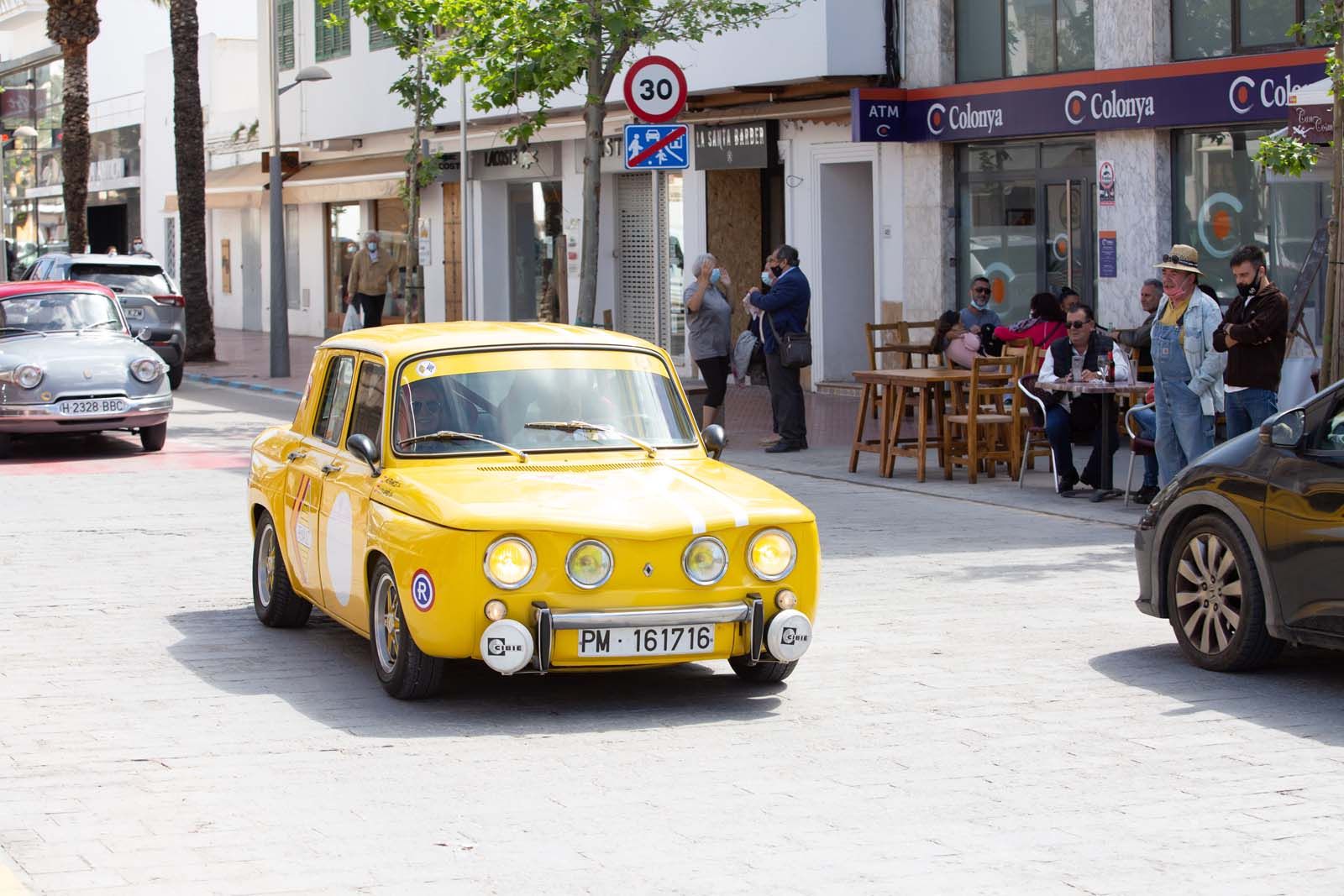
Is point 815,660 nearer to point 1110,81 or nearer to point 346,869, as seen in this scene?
point 346,869

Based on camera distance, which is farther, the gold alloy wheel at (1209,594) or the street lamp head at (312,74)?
the street lamp head at (312,74)

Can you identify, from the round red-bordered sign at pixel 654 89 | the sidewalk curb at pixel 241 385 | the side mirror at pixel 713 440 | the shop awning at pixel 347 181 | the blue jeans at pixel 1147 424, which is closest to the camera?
the side mirror at pixel 713 440

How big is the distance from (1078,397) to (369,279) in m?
20.1

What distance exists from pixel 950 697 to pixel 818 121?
1799cm

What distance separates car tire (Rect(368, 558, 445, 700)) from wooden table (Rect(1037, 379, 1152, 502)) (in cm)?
752

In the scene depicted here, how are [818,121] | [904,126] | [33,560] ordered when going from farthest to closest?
[818,121] < [904,126] < [33,560]

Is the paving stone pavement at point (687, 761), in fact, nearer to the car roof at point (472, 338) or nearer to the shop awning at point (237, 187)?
the car roof at point (472, 338)

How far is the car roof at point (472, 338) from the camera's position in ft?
28.4

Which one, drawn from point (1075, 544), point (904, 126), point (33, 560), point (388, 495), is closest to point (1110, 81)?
point (904, 126)

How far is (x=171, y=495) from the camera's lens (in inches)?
619

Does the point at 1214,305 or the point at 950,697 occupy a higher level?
the point at 1214,305

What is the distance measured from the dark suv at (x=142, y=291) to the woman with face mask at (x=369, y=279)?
4005 millimetres

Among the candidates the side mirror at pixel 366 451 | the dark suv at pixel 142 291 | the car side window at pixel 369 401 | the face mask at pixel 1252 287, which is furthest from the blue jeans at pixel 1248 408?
the dark suv at pixel 142 291

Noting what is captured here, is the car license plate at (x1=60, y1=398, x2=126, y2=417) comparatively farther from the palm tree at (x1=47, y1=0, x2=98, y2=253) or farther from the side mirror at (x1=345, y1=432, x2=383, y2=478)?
the palm tree at (x1=47, y1=0, x2=98, y2=253)
